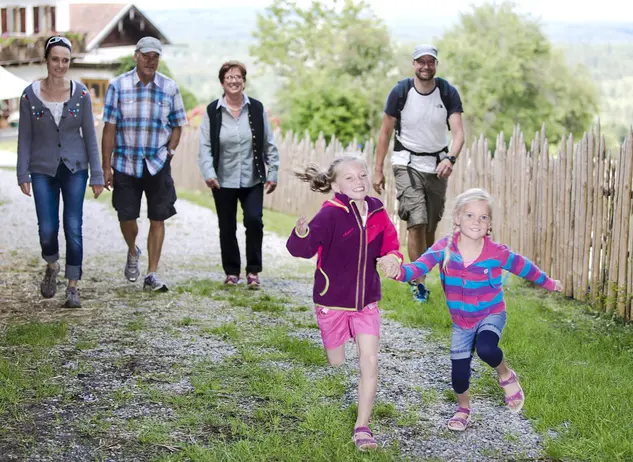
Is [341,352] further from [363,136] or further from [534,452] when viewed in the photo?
[363,136]

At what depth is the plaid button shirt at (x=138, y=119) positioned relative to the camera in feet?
23.9

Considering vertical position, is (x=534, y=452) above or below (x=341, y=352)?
below

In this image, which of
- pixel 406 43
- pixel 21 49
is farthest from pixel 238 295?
pixel 406 43

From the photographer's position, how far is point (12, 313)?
670cm

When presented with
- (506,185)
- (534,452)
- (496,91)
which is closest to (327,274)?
(534,452)

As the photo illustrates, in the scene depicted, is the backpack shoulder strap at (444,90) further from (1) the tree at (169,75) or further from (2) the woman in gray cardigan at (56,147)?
(1) the tree at (169,75)

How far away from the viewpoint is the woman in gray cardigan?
6582 millimetres

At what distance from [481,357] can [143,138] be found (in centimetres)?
398

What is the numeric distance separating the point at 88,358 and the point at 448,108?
341 cm

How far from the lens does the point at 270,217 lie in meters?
15.2

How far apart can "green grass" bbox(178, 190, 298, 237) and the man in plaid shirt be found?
177 inches

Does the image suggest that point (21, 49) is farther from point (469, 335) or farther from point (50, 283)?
point (469, 335)

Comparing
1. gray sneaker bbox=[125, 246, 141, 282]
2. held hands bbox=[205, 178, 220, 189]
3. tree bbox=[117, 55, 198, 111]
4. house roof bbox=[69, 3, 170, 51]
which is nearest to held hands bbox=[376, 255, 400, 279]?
held hands bbox=[205, 178, 220, 189]

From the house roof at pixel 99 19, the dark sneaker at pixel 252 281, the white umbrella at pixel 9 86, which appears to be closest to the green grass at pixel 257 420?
the dark sneaker at pixel 252 281
